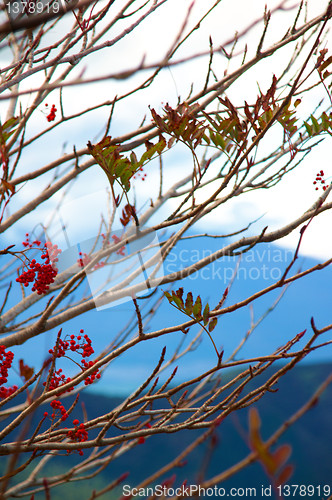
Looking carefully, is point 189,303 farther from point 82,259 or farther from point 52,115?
point 52,115

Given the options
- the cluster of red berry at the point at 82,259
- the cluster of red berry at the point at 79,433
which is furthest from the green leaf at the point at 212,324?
the cluster of red berry at the point at 82,259

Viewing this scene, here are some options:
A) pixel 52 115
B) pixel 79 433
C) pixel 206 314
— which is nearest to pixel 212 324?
pixel 206 314

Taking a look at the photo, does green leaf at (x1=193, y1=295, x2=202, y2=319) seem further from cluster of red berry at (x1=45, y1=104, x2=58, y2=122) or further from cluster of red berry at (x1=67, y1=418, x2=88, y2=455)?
cluster of red berry at (x1=45, y1=104, x2=58, y2=122)

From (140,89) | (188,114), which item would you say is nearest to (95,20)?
(140,89)

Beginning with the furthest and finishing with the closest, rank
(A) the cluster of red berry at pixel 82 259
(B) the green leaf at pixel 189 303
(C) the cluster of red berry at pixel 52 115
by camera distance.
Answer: (C) the cluster of red berry at pixel 52 115
(A) the cluster of red berry at pixel 82 259
(B) the green leaf at pixel 189 303

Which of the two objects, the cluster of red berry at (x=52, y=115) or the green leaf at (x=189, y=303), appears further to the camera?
the cluster of red berry at (x=52, y=115)

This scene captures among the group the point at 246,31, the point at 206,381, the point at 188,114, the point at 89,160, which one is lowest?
the point at 206,381

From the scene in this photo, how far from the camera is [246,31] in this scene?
1.85 m

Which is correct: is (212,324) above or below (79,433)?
above

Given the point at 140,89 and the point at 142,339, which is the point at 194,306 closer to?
the point at 142,339

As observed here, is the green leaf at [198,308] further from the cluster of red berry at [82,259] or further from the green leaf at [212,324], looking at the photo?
the cluster of red berry at [82,259]

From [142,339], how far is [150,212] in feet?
4.64

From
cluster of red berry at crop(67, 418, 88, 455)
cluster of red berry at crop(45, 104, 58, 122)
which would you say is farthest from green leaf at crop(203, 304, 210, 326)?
cluster of red berry at crop(45, 104, 58, 122)

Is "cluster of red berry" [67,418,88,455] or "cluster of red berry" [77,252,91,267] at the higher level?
"cluster of red berry" [77,252,91,267]
